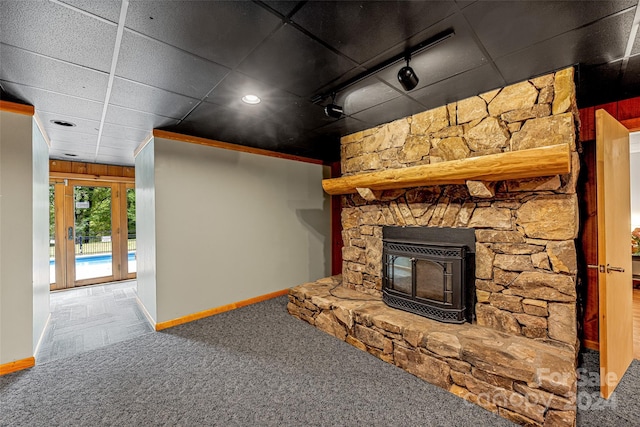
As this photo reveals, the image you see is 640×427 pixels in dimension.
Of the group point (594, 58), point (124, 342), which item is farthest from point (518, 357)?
point (124, 342)

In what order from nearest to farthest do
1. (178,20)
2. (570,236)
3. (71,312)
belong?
(178,20)
(570,236)
(71,312)

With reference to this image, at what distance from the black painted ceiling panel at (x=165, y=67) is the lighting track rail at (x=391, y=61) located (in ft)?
2.80

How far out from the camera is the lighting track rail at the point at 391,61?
169 cm

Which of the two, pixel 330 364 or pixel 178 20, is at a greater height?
pixel 178 20

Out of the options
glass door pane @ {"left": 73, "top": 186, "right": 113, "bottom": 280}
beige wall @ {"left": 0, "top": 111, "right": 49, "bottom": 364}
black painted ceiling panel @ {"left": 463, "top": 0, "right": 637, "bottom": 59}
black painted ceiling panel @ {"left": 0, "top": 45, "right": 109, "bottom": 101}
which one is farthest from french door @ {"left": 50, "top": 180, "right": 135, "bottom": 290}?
black painted ceiling panel @ {"left": 463, "top": 0, "right": 637, "bottom": 59}

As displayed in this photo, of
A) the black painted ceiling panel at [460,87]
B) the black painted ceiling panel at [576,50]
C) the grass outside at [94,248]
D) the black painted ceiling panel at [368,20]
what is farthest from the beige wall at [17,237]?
the black painted ceiling panel at [576,50]

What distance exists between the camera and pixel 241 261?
416 centimetres

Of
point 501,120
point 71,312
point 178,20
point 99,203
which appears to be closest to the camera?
point 178,20

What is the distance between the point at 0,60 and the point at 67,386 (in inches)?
97.2

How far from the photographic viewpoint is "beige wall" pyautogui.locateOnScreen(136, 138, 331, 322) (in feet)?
11.4

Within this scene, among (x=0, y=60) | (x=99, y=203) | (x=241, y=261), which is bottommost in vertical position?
(x=241, y=261)

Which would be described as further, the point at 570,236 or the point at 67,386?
the point at 67,386

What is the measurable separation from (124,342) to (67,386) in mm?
779

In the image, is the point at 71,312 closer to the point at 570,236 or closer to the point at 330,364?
the point at 330,364
